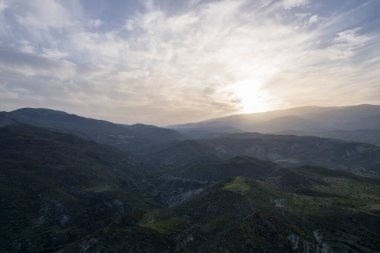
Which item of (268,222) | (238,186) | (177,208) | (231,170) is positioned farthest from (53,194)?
(231,170)

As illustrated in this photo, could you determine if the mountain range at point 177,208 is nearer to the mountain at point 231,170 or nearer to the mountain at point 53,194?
the mountain at point 53,194

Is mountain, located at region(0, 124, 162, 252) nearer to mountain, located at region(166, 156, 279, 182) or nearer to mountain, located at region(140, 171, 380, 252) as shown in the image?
mountain, located at region(140, 171, 380, 252)

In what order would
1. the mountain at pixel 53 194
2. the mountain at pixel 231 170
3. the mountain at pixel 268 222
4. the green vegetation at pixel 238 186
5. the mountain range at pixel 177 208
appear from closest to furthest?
the mountain at pixel 268 222, the mountain range at pixel 177 208, the green vegetation at pixel 238 186, the mountain at pixel 53 194, the mountain at pixel 231 170

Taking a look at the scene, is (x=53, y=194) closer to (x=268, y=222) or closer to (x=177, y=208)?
(x=177, y=208)

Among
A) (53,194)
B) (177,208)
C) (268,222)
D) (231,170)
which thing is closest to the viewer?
(268,222)

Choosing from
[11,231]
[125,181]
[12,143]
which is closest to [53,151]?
[12,143]

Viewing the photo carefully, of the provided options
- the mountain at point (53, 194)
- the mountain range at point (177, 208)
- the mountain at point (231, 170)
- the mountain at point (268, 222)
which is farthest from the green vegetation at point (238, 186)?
the mountain at point (231, 170)

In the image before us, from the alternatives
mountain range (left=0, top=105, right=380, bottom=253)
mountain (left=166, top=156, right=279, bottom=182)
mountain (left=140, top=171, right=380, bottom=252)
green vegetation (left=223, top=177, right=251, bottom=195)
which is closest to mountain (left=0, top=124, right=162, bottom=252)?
mountain range (left=0, top=105, right=380, bottom=253)

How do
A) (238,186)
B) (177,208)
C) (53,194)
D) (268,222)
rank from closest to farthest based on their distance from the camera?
1. (268,222)
2. (177,208)
3. (238,186)
4. (53,194)

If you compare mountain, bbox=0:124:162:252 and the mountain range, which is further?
mountain, bbox=0:124:162:252

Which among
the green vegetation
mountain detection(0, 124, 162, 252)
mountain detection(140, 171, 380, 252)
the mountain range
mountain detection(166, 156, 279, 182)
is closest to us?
mountain detection(140, 171, 380, 252)

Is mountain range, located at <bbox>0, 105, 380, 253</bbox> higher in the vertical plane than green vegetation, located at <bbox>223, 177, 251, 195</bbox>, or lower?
lower
